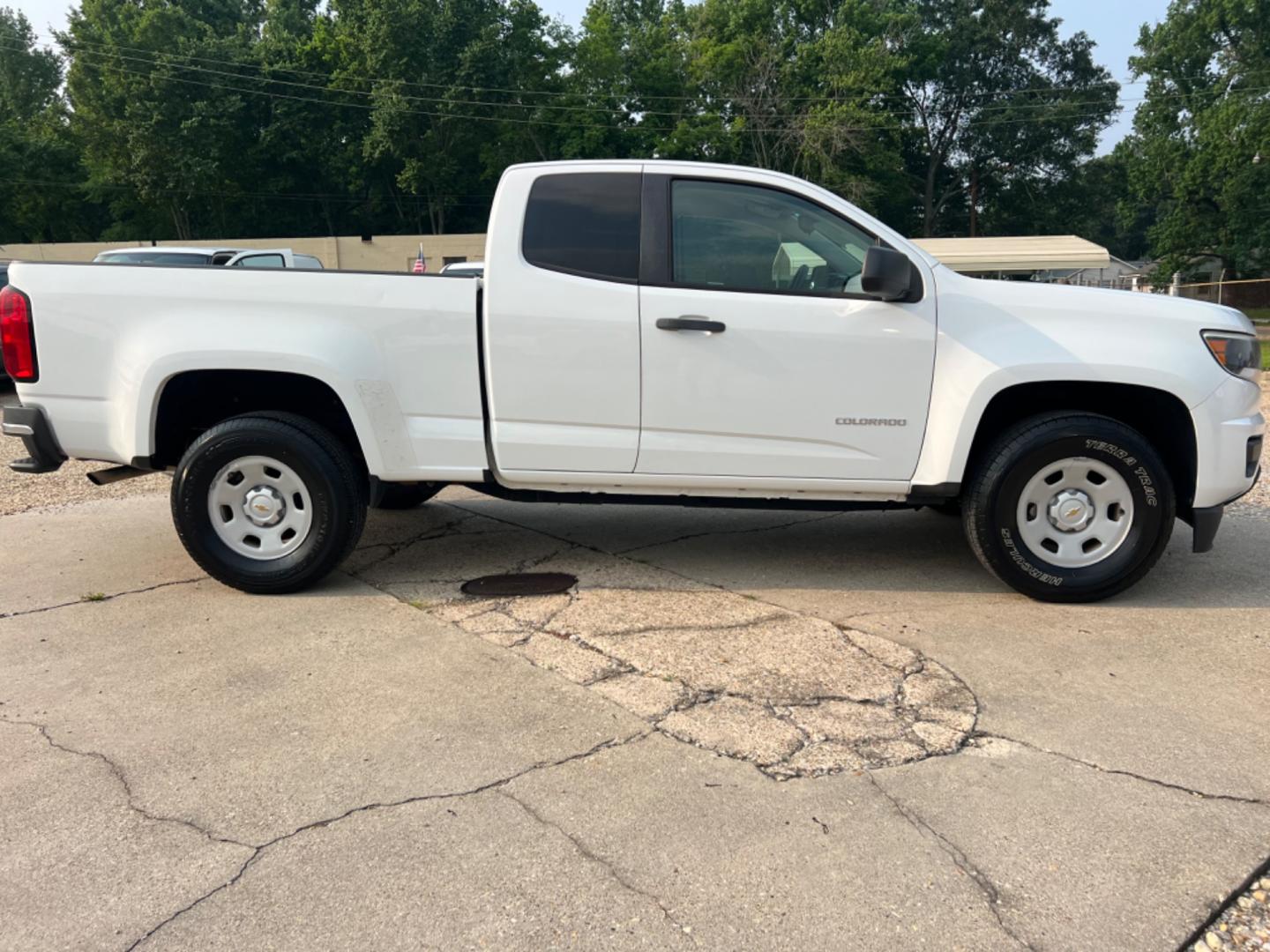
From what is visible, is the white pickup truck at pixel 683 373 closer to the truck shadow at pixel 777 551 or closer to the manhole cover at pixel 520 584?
the truck shadow at pixel 777 551

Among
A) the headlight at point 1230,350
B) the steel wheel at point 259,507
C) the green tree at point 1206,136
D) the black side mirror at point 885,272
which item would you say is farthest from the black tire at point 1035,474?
the green tree at point 1206,136

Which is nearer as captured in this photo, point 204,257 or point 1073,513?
point 1073,513

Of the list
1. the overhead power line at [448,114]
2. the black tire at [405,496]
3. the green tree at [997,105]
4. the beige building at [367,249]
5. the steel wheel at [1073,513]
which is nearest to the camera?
the steel wheel at [1073,513]

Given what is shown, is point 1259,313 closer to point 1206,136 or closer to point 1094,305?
point 1206,136

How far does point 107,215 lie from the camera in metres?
50.8

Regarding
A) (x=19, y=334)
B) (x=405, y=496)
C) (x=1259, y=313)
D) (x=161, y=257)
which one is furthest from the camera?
(x=1259, y=313)

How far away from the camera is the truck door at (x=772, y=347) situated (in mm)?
4328

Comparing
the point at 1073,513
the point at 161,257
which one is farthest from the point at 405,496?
the point at 161,257

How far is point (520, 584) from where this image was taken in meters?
4.86

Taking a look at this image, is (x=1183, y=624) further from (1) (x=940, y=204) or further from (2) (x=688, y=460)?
(1) (x=940, y=204)

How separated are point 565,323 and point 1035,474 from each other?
2357 mm

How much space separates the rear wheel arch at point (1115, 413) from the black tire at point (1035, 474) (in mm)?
146

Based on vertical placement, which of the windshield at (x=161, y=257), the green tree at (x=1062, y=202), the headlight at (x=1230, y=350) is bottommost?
the headlight at (x=1230, y=350)

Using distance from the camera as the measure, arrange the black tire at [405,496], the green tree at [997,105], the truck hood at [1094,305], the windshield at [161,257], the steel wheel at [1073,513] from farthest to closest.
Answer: the green tree at [997,105] → the windshield at [161,257] → the black tire at [405,496] → the steel wheel at [1073,513] → the truck hood at [1094,305]
